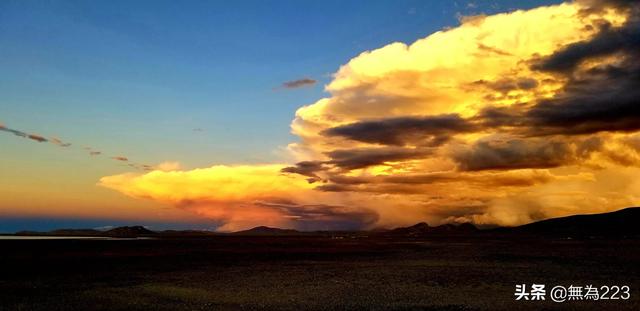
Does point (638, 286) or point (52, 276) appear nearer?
point (638, 286)

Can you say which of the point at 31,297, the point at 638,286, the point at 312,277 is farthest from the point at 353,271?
the point at 31,297

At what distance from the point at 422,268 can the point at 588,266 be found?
611 inches

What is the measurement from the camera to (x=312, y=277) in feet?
126

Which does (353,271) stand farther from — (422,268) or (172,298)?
(172,298)

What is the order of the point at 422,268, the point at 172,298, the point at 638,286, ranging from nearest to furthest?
the point at 172,298 < the point at 638,286 < the point at 422,268

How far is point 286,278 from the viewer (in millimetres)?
37562

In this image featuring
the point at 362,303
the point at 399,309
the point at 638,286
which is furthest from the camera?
the point at 638,286

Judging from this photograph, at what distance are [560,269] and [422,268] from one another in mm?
11817

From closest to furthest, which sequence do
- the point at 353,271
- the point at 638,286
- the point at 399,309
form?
the point at 399,309, the point at 638,286, the point at 353,271

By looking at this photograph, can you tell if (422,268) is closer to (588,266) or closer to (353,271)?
(353,271)

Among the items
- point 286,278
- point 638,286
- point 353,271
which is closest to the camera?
point 638,286

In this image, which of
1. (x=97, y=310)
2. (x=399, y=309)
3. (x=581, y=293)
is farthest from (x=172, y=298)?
(x=581, y=293)

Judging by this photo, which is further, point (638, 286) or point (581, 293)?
point (638, 286)

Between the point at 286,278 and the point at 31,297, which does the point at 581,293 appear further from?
the point at 31,297
